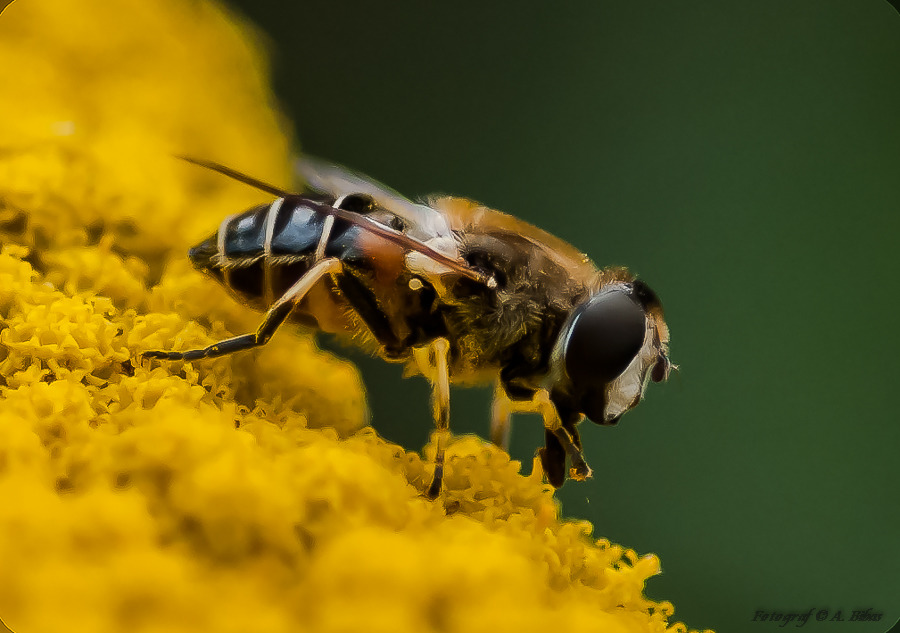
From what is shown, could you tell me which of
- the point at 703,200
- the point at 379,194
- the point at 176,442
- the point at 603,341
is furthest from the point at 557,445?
the point at 703,200

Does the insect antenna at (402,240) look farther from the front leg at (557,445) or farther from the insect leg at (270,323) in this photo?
the front leg at (557,445)

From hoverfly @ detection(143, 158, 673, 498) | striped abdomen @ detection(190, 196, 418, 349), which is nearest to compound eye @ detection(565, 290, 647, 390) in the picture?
hoverfly @ detection(143, 158, 673, 498)

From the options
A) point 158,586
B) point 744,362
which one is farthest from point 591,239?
point 158,586

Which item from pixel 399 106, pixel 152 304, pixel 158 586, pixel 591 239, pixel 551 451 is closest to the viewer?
pixel 158 586

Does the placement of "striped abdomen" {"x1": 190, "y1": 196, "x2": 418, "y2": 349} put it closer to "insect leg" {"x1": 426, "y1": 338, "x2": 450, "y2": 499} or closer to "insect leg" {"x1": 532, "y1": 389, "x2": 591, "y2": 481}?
"insect leg" {"x1": 426, "y1": 338, "x2": 450, "y2": 499}

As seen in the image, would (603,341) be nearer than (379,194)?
Yes

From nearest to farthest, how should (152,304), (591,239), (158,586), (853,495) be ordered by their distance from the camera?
1. (158,586)
2. (152,304)
3. (853,495)
4. (591,239)

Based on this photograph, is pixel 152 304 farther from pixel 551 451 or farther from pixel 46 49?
pixel 551 451

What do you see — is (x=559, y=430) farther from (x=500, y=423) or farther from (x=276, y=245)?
(x=276, y=245)
